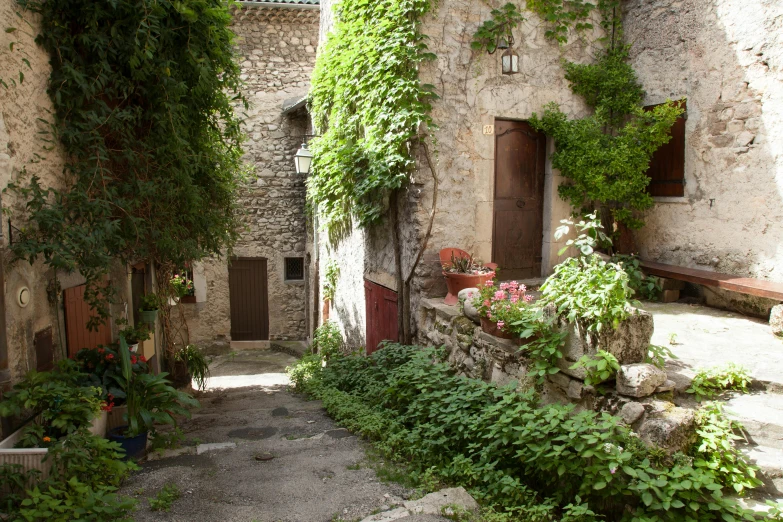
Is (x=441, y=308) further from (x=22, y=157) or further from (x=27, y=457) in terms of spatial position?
(x=22, y=157)

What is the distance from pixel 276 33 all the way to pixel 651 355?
10.7m

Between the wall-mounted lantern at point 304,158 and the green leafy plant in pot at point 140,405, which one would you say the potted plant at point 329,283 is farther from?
the green leafy plant in pot at point 140,405

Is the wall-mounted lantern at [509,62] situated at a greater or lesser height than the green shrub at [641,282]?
greater

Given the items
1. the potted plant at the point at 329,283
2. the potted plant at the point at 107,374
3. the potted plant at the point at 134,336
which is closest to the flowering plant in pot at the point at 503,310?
the potted plant at the point at 107,374

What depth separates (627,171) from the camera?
614 centimetres

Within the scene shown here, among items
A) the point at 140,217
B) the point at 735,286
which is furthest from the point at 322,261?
the point at 735,286

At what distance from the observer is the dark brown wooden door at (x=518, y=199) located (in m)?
6.41

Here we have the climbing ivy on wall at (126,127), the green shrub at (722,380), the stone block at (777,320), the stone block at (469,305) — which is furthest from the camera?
the stone block at (469,305)

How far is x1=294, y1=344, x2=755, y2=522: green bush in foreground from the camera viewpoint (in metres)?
3.06

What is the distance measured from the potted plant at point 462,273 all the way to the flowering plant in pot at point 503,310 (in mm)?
548

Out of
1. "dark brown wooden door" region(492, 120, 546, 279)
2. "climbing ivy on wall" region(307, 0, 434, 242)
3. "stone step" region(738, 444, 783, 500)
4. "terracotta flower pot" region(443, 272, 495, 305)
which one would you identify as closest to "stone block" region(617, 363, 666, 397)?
"stone step" region(738, 444, 783, 500)

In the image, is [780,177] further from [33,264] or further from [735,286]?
[33,264]

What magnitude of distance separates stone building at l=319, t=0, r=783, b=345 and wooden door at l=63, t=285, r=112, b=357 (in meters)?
3.25

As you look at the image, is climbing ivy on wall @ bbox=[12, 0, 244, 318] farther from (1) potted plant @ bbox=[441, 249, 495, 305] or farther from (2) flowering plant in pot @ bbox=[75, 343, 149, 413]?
(1) potted plant @ bbox=[441, 249, 495, 305]
